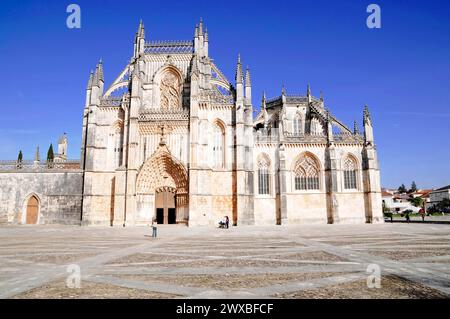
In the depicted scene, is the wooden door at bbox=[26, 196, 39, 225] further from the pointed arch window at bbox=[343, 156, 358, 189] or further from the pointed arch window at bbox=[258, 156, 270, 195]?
the pointed arch window at bbox=[343, 156, 358, 189]

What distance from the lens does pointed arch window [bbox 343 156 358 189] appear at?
3600 cm

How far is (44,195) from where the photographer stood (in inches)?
1267

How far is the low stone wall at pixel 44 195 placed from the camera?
31.8m

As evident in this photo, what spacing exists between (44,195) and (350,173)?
32762 mm

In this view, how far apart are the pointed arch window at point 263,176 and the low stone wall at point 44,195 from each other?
61.7ft

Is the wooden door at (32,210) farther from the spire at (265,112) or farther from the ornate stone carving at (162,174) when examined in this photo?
the spire at (265,112)

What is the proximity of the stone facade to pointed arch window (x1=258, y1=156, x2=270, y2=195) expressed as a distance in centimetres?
11

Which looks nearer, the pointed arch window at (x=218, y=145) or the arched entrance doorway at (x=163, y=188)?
the arched entrance doorway at (x=163, y=188)

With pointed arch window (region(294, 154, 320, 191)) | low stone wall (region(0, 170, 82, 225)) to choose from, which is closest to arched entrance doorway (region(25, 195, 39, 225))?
low stone wall (region(0, 170, 82, 225))

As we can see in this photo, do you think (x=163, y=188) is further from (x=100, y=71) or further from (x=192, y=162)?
(x=100, y=71)

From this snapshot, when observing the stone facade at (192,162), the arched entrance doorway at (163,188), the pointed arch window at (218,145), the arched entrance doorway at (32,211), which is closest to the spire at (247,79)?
the stone facade at (192,162)
